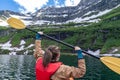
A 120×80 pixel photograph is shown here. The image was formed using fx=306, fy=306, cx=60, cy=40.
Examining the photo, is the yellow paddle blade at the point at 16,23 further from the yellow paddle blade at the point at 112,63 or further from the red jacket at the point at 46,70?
the yellow paddle blade at the point at 112,63

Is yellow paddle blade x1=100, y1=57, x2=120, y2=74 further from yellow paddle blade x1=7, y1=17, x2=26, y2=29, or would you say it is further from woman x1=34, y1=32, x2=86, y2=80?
yellow paddle blade x1=7, y1=17, x2=26, y2=29

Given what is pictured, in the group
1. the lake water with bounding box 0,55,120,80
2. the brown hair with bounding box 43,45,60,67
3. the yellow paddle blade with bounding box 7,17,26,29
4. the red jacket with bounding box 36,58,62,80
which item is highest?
the yellow paddle blade with bounding box 7,17,26,29

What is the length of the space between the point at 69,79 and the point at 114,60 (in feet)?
7.58

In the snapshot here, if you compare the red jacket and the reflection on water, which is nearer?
the red jacket

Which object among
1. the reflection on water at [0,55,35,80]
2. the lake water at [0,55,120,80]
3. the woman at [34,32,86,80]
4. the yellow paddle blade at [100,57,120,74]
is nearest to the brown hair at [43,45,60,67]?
the woman at [34,32,86,80]

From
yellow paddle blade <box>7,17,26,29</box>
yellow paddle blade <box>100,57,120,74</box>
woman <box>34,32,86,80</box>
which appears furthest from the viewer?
yellow paddle blade <box>7,17,26,29</box>

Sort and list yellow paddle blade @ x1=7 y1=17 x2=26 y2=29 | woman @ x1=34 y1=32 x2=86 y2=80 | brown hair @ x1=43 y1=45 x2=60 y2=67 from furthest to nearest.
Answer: yellow paddle blade @ x1=7 y1=17 x2=26 y2=29 < brown hair @ x1=43 y1=45 x2=60 y2=67 < woman @ x1=34 y1=32 x2=86 y2=80

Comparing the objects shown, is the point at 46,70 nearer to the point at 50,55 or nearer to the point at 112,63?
the point at 50,55

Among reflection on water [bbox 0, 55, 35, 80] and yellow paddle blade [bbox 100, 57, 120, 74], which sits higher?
yellow paddle blade [bbox 100, 57, 120, 74]

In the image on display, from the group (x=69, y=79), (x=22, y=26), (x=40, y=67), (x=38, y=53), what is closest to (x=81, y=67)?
(x=69, y=79)

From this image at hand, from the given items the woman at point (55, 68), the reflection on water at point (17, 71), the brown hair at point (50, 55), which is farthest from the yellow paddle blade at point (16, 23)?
the reflection on water at point (17, 71)

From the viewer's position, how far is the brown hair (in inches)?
398

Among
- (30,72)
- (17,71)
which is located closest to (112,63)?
(30,72)

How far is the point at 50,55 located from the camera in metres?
10.1
